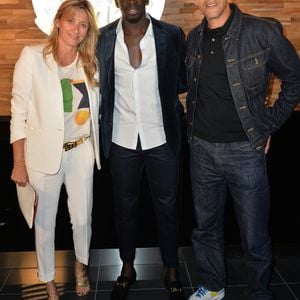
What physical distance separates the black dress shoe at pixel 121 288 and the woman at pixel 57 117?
0.45 meters

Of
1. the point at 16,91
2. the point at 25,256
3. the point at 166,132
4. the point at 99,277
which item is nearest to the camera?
the point at 16,91

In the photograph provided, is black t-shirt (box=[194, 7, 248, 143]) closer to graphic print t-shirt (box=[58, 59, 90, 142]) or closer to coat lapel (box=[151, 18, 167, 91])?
coat lapel (box=[151, 18, 167, 91])

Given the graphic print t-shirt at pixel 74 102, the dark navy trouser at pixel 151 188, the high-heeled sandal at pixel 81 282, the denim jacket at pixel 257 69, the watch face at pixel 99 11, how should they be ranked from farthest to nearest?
the watch face at pixel 99 11
the high-heeled sandal at pixel 81 282
the dark navy trouser at pixel 151 188
the graphic print t-shirt at pixel 74 102
the denim jacket at pixel 257 69

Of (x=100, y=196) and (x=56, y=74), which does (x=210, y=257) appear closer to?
(x=100, y=196)

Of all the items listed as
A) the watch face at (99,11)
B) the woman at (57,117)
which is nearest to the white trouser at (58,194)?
the woman at (57,117)

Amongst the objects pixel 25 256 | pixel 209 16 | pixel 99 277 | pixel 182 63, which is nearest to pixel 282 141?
pixel 182 63

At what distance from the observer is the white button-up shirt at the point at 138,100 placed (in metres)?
2.41

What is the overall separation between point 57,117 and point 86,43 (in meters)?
0.47

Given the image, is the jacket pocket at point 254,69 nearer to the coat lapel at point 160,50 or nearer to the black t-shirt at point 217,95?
the black t-shirt at point 217,95

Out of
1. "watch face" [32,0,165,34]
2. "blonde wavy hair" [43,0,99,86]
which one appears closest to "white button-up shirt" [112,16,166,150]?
"blonde wavy hair" [43,0,99,86]

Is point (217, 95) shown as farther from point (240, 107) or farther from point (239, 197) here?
point (239, 197)

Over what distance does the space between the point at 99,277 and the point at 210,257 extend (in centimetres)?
93

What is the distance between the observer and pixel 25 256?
3.31m

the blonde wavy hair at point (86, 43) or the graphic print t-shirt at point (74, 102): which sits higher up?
the blonde wavy hair at point (86, 43)
